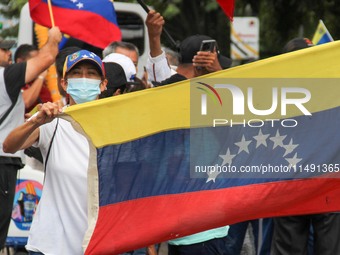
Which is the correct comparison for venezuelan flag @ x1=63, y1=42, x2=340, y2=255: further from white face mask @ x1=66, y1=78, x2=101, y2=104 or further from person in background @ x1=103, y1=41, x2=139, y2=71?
person in background @ x1=103, y1=41, x2=139, y2=71

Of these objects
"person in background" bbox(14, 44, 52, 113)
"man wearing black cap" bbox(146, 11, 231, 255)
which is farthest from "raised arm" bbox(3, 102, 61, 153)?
"person in background" bbox(14, 44, 52, 113)

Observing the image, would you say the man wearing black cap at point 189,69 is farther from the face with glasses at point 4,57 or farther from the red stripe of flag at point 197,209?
Result: the face with glasses at point 4,57

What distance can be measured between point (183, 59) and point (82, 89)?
7.74ft

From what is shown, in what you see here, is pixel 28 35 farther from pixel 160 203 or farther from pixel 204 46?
pixel 160 203

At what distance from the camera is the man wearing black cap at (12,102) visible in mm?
8859

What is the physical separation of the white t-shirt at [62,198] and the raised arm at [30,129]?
7cm

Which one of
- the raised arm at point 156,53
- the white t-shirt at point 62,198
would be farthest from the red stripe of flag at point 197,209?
the raised arm at point 156,53

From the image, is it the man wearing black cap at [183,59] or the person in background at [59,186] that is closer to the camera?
the person in background at [59,186]

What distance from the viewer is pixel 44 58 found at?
8.80 metres

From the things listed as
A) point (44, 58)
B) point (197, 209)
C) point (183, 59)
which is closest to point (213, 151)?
point (197, 209)

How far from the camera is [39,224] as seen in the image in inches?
257

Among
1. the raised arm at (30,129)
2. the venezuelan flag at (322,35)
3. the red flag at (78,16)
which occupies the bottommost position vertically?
the venezuelan flag at (322,35)

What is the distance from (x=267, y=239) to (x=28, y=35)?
5822mm

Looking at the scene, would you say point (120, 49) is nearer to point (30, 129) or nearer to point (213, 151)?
point (213, 151)
